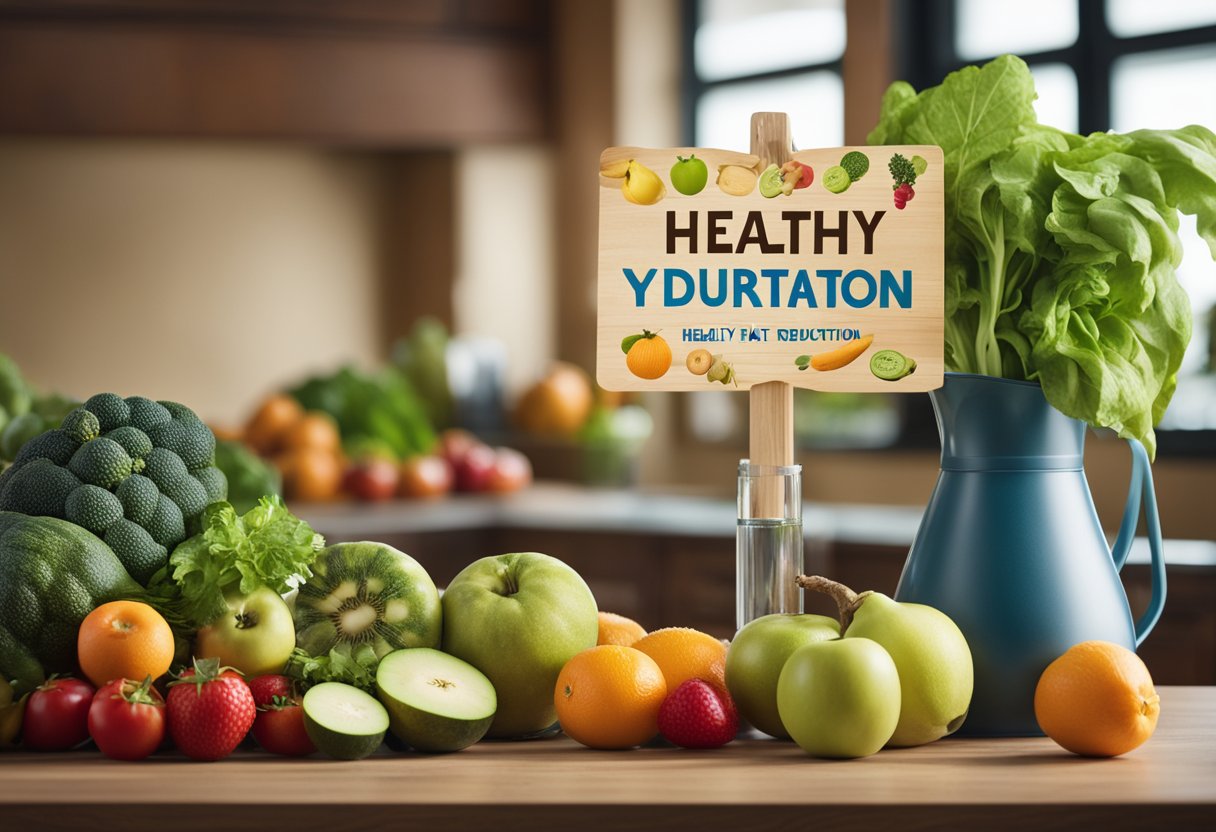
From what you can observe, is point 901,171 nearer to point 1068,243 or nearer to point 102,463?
point 1068,243

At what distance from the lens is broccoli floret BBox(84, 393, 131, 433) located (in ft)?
3.41

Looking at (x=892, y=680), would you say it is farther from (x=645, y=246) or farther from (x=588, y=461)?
(x=588, y=461)

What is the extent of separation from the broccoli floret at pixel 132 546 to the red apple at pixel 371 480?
248 cm

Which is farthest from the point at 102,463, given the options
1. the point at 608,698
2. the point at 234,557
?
the point at 608,698

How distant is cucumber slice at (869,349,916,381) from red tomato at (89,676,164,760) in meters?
0.56

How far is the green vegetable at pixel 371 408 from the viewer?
12.5ft

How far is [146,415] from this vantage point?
104cm

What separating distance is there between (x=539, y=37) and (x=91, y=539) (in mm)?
3724

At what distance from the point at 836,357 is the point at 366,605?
1.29 ft

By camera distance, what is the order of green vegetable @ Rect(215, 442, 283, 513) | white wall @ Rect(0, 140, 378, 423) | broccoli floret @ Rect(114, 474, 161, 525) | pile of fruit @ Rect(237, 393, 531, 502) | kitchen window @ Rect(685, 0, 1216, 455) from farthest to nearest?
1. white wall @ Rect(0, 140, 378, 423)
2. pile of fruit @ Rect(237, 393, 531, 502)
3. kitchen window @ Rect(685, 0, 1216, 455)
4. green vegetable @ Rect(215, 442, 283, 513)
5. broccoli floret @ Rect(114, 474, 161, 525)

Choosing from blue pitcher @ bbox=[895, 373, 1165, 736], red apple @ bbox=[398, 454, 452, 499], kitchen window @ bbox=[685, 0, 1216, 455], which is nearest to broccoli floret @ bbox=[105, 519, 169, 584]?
blue pitcher @ bbox=[895, 373, 1165, 736]

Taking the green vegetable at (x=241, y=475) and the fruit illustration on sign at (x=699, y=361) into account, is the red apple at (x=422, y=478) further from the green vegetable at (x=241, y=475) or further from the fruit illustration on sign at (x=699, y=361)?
the fruit illustration on sign at (x=699, y=361)

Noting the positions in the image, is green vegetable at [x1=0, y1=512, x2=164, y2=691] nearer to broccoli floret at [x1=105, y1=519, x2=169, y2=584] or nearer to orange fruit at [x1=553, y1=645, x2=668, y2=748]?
broccoli floret at [x1=105, y1=519, x2=169, y2=584]

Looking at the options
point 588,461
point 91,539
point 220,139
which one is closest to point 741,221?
point 91,539
